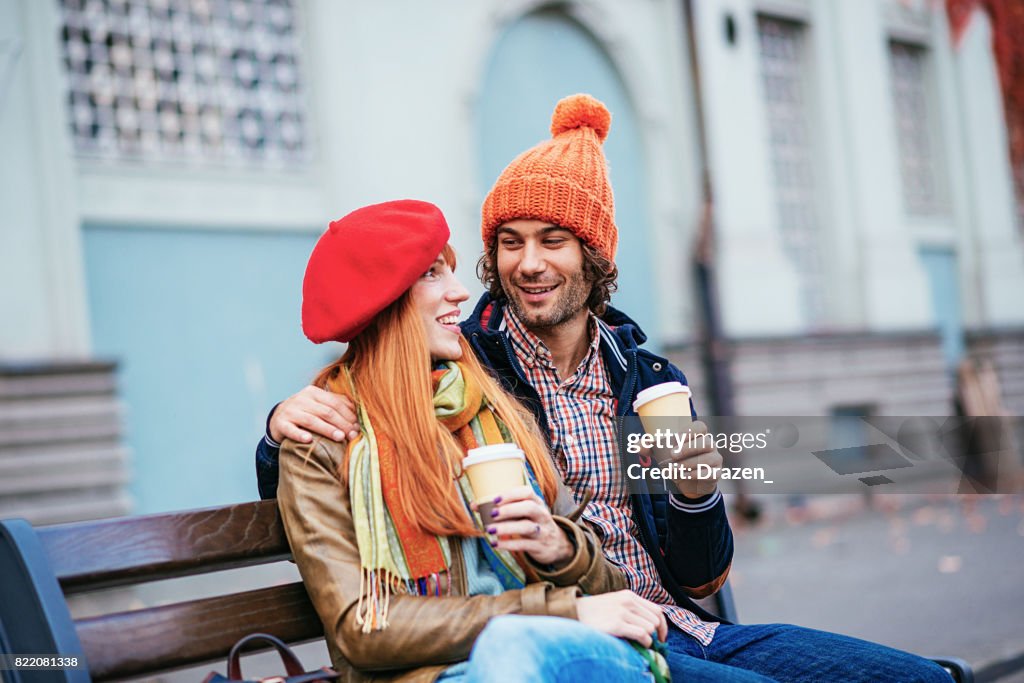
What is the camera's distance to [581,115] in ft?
10.3

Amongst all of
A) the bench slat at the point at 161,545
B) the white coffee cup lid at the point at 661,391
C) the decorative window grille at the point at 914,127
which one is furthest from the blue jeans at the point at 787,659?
the decorative window grille at the point at 914,127

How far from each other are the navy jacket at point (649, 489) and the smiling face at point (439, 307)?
30 cm

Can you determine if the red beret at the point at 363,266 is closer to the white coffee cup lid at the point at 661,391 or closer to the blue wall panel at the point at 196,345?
the white coffee cup lid at the point at 661,391

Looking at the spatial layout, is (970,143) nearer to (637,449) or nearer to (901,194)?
(901,194)

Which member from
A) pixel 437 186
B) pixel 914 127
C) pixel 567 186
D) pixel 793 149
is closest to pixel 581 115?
pixel 567 186

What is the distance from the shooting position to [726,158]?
→ 1057 centimetres

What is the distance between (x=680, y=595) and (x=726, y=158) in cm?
841

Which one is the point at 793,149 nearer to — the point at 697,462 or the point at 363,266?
the point at 697,462

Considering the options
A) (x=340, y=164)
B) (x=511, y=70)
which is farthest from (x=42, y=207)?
(x=511, y=70)

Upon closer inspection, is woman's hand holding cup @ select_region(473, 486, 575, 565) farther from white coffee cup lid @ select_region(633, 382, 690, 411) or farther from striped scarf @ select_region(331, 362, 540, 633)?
white coffee cup lid @ select_region(633, 382, 690, 411)

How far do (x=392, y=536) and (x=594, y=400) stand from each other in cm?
84

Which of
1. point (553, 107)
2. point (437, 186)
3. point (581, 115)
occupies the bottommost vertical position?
point (581, 115)

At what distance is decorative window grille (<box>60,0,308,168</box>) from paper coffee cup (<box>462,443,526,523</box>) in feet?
20.0

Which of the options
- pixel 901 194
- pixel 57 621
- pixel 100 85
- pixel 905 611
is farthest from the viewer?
pixel 901 194
